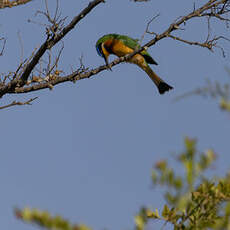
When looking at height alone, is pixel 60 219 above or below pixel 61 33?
below

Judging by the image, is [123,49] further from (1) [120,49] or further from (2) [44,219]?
(2) [44,219]

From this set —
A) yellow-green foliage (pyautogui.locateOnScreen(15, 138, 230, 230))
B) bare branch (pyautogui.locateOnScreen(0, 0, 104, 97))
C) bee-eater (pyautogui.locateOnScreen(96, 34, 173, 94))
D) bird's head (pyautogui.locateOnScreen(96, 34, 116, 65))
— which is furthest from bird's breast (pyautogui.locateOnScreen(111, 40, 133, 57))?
yellow-green foliage (pyautogui.locateOnScreen(15, 138, 230, 230))

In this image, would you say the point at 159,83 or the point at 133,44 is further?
the point at 133,44

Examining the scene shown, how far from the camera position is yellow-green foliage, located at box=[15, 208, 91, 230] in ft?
7.60

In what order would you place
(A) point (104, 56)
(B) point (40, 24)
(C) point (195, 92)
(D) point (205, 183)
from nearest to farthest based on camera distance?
(C) point (195, 92) < (D) point (205, 183) < (B) point (40, 24) < (A) point (104, 56)

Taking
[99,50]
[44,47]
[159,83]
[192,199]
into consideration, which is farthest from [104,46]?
[192,199]

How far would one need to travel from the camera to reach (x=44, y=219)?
7.83 feet

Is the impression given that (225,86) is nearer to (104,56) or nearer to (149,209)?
(149,209)

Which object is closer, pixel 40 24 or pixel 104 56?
pixel 40 24

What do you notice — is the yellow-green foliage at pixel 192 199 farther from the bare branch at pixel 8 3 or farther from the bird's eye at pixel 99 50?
the bird's eye at pixel 99 50

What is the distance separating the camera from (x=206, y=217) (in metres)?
2.89

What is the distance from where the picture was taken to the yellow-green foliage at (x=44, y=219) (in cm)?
232

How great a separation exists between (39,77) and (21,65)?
0.26 metres

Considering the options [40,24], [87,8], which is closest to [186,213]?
[87,8]
